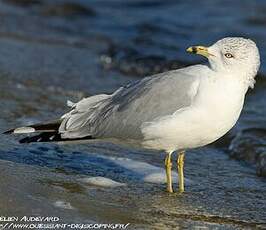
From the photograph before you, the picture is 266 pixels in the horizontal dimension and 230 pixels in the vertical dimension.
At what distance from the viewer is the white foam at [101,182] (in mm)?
5855

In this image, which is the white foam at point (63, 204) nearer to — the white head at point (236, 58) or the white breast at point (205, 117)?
the white breast at point (205, 117)

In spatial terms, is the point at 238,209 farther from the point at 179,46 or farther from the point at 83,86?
the point at 179,46

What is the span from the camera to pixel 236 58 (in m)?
5.72

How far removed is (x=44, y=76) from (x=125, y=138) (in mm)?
4242

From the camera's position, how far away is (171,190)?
594 cm

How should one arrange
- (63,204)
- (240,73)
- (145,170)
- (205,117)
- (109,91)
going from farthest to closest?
(109,91) → (145,170) → (240,73) → (205,117) → (63,204)

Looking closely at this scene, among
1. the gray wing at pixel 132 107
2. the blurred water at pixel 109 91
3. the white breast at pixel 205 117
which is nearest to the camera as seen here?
the blurred water at pixel 109 91

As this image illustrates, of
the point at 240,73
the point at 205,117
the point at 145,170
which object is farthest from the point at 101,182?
the point at 240,73

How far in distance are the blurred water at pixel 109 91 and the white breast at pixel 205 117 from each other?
463mm

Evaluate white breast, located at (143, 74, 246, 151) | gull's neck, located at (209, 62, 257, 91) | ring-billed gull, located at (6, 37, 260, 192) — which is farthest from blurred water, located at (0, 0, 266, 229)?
gull's neck, located at (209, 62, 257, 91)

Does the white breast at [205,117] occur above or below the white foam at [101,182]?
above

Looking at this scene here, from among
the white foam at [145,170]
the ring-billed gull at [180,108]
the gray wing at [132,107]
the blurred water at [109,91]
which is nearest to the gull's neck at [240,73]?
the ring-billed gull at [180,108]

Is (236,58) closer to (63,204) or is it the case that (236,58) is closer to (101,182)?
(101,182)

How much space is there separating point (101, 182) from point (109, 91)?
3.87 metres
